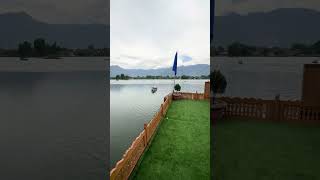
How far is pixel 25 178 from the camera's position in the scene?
515cm

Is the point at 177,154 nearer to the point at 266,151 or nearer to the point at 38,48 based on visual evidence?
the point at 266,151

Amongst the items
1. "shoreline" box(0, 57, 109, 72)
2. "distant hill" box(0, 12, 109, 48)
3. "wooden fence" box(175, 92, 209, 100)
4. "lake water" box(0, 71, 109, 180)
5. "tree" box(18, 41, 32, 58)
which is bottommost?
"lake water" box(0, 71, 109, 180)

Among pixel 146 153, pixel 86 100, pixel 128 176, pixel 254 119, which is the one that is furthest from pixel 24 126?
pixel 254 119

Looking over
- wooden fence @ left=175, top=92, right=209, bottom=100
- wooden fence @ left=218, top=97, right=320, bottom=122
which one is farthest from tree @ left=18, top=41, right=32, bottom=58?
wooden fence @ left=175, top=92, right=209, bottom=100

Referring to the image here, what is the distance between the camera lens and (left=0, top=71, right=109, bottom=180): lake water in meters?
4.87

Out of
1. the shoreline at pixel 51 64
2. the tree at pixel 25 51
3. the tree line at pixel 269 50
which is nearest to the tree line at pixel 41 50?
the tree at pixel 25 51

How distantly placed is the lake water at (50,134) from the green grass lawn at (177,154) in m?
0.70

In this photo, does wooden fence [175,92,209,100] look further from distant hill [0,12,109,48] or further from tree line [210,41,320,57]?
distant hill [0,12,109,48]

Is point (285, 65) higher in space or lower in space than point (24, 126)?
higher

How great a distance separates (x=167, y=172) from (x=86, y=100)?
900cm

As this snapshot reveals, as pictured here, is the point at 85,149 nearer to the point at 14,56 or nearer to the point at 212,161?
the point at 14,56

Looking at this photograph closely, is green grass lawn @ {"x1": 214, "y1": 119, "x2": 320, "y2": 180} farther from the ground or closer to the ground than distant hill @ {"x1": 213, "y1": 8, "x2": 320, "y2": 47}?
closer to the ground

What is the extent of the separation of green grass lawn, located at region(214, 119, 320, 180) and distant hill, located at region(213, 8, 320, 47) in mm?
2104

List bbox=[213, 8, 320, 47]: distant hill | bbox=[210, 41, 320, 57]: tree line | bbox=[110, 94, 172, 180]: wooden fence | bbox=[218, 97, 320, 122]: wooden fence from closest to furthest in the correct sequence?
bbox=[110, 94, 172, 180]: wooden fence < bbox=[218, 97, 320, 122]: wooden fence < bbox=[210, 41, 320, 57]: tree line < bbox=[213, 8, 320, 47]: distant hill
